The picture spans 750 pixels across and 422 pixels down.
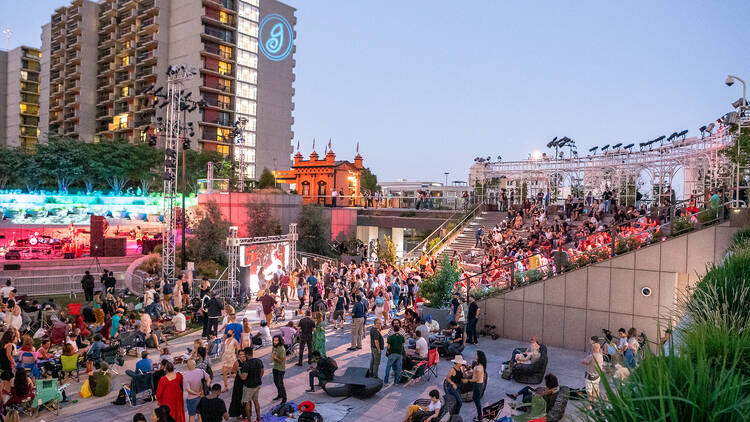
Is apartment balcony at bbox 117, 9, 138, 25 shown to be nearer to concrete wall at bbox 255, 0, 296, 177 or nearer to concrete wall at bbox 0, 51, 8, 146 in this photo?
concrete wall at bbox 255, 0, 296, 177

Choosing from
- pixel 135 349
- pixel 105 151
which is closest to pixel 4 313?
pixel 135 349

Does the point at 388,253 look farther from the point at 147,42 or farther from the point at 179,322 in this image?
the point at 147,42

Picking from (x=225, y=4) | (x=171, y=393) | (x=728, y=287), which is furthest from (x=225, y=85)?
(x=728, y=287)

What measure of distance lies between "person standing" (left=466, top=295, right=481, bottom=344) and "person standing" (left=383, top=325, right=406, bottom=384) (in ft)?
13.4

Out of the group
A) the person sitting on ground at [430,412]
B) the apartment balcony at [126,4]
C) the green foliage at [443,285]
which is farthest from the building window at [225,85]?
the person sitting on ground at [430,412]

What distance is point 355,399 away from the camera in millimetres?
10461

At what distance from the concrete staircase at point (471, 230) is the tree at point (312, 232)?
11.0 metres

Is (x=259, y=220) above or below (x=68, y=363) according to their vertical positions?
above

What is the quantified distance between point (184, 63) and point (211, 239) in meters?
42.9

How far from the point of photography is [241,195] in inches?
1315

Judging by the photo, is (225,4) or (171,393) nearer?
(171,393)

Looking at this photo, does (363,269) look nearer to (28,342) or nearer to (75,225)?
(28,342)

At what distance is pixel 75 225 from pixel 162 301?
1938cm

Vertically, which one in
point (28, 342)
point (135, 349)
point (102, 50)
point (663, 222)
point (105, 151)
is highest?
point (102, 50)
